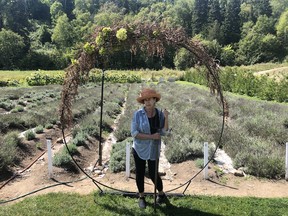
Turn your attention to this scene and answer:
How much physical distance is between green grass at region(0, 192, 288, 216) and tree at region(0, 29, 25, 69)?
64.6 meters

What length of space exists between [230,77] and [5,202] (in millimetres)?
25883

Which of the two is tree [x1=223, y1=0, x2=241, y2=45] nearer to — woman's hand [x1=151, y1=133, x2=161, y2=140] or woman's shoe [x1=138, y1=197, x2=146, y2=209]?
woman's shoe [x1=138, y1=197, x2=146, y2=209]

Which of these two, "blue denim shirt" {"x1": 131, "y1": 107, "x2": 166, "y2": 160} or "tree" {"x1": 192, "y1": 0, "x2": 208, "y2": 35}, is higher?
"tree" {"x1": 192, "y1": 0, "x2": 208, "y2": 35}

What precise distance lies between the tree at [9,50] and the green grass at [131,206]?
64624 millimetres

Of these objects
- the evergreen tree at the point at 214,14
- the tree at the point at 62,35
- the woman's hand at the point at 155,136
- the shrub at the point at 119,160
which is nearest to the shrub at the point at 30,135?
the shrub at the point at 119,160

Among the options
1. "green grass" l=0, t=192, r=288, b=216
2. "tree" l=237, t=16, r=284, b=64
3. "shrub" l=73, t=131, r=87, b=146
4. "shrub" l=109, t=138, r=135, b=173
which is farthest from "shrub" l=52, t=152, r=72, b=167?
"tree" l=237, t=16, r=284, b=64

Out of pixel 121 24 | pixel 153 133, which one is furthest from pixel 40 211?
pixel 121 24

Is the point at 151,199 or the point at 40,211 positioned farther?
the point at 151,199

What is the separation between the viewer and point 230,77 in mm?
29375

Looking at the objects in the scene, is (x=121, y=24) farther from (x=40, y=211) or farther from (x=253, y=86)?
(x=253, y=86)

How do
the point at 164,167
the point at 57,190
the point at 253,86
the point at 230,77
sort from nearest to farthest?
1. the point at 57,190
2. the point at 164,167
3. the point at 253,86
4. the point at 230,77

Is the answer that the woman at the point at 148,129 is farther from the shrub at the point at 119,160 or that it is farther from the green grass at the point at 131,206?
the shrub at the point at 119,160

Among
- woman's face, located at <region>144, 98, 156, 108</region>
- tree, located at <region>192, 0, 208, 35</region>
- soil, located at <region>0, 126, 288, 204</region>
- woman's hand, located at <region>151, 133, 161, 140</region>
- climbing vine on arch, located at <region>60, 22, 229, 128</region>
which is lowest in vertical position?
soil, located at <region>0, 126, 288, 204</region>

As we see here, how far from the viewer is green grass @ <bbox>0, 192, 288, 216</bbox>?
561 cm
